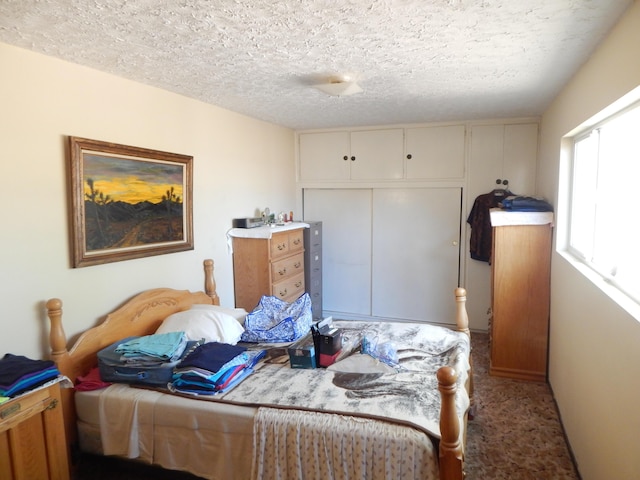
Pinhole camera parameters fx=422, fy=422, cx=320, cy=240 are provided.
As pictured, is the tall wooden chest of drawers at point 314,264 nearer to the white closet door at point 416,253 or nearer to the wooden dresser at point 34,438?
the white closet door at point 416,253

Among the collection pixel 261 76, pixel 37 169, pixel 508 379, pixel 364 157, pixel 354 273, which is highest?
pixel 261 76

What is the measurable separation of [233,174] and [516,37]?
256cm

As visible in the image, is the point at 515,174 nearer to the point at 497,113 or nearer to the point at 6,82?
the point at 497,113

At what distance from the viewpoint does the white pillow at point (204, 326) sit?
8.86 feet

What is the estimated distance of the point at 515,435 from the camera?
8.98ft

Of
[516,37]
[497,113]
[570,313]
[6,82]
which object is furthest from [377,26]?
[497,113]

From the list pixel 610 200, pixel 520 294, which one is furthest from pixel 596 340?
pixel 520 294

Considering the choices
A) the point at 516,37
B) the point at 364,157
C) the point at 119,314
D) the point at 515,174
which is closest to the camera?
the point at 516,37

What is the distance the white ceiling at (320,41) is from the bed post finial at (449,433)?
4.90ft

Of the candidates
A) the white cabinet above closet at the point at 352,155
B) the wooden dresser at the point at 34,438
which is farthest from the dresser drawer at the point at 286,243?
the wooden dresser at the point at 34,438

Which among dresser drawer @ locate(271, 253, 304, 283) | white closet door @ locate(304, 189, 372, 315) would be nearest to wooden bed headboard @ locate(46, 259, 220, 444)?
dresser drawer @ locate(271, 253, 304, 283)

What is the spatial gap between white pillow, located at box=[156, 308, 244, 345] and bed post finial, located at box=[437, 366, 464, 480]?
5.08 feet

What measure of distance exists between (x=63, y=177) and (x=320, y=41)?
1.60 m

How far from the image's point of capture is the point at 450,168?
14.9 feet
